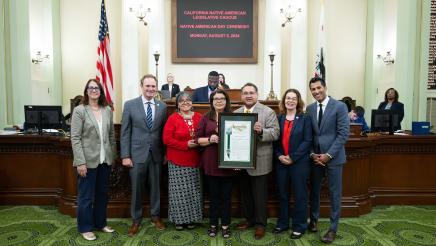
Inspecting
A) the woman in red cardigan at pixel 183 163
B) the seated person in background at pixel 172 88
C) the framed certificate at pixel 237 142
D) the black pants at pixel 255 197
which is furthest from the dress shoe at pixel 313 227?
the seated person in background at pixel 172 88

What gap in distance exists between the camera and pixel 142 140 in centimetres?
330

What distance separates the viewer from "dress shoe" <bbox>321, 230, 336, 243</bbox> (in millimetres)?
3156

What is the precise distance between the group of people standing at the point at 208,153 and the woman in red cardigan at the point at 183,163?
0.03ft

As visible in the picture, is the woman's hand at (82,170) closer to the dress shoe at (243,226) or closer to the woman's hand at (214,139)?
the woman's hand at (214,139)

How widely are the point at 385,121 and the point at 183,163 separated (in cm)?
327

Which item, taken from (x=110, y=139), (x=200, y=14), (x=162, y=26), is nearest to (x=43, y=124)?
(x=110, y=139)

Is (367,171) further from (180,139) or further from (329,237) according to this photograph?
(180,139)

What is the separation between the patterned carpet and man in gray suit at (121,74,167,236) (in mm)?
325

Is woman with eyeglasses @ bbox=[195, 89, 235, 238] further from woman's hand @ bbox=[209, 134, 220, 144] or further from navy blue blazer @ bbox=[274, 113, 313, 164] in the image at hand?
navy blue blazer @ bbox=[274, 113, 313, 164]

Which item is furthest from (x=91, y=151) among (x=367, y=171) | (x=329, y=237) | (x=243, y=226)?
(x=367, y=171)

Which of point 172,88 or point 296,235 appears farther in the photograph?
point 172,88

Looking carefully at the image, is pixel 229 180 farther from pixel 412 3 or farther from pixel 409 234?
pixel 412 3

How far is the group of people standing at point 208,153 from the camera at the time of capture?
10.2 ft

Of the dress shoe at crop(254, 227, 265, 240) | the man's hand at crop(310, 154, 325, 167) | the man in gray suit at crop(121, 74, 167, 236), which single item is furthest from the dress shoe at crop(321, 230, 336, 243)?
the man in gray suit at crop(121, 74, 167, 236)
